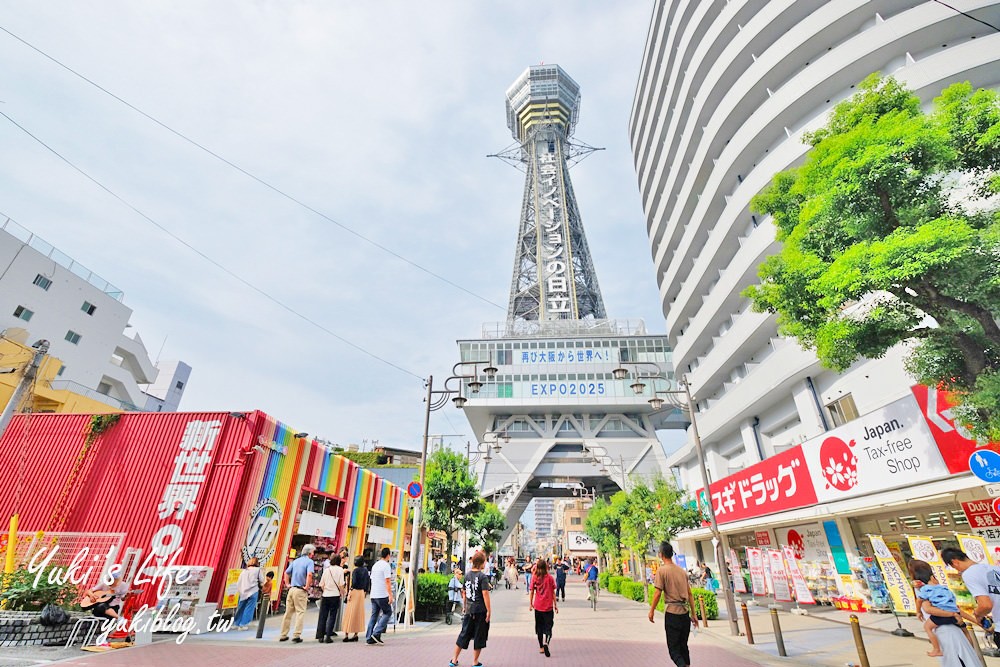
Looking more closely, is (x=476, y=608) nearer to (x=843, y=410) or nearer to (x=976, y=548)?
(x=976, y=548)

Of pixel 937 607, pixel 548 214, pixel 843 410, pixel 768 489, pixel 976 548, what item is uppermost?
pixel 548 214

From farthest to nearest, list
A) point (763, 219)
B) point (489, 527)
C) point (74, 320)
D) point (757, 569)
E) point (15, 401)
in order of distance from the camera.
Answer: point (489, 527)
point (74, 320)
point (763, 219)
point (757, 569)
point (15, 401)

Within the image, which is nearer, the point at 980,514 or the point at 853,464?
the point at 980,514

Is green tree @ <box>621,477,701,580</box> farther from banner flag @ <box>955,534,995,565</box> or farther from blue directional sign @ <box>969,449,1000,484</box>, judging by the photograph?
blue directional sign @ <box>969,449,1000,484</box>

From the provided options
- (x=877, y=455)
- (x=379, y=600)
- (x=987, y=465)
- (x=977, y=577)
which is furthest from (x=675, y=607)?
(x=877, y=455)

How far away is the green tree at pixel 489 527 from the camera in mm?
37025

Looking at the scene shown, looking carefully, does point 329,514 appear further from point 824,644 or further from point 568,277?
point 568,277

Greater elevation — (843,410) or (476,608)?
(843,410)

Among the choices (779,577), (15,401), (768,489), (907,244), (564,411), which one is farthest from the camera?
(564,411)

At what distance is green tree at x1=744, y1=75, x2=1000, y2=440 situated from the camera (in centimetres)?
616

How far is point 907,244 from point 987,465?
11.1 ft

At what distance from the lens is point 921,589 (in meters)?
4.53

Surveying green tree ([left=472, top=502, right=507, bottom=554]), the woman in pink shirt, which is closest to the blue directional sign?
the woman in pink shirt

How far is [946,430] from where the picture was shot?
31.1ft
